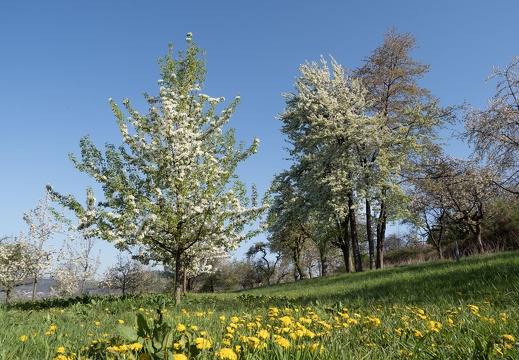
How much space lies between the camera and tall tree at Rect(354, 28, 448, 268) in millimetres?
20359

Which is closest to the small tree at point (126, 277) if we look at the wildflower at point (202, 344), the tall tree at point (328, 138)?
the tall tree at point (328, 138)

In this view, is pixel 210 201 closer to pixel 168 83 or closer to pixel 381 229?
pixel 168 83

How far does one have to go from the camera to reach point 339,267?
57.1 meters

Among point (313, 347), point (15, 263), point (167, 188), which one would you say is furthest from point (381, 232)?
point (15, 263)

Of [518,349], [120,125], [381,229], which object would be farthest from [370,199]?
[518,349]

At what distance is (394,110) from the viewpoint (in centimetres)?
2294

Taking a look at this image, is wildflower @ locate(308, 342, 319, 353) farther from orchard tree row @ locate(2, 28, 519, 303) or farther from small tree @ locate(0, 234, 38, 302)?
small tree @ locate(0, 234, 38, 302)

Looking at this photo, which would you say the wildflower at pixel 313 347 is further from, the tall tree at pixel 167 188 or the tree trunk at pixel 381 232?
the tree trunk at pixel 381 232

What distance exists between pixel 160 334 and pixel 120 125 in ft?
26.6

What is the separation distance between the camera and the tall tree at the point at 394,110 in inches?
802

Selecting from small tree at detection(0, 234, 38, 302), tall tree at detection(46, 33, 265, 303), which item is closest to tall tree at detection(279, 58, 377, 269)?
tall tree at detection(46, 33, 265, 303)

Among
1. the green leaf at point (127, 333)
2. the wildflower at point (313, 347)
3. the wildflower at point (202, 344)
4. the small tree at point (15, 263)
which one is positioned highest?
the small tree at point (15, 263)

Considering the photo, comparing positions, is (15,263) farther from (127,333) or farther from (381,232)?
(127,333)

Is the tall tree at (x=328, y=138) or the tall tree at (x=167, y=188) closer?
the tall tree at (x=167, y=188)
